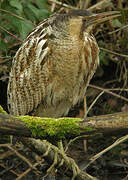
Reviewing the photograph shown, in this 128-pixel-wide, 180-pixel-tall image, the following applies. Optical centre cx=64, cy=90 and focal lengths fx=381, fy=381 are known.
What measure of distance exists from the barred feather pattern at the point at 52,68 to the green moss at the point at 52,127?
2.02 ft

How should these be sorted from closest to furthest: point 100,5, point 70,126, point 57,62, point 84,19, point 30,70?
1. point 70,126
2. point 84,19
3. point 57,62
4. point 30,70
5. point 100,5

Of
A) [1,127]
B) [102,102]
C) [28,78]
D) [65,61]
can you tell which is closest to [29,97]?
[28,78]

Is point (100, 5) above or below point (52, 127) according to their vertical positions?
above

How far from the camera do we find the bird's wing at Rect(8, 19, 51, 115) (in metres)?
2.38

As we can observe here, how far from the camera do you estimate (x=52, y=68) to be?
238 centimetres

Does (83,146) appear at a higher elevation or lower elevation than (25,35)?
lower

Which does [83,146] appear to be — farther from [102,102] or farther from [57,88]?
[57,88]

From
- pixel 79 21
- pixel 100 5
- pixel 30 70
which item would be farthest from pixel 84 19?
pixel 100 5

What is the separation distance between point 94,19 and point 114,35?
1344 millimetres

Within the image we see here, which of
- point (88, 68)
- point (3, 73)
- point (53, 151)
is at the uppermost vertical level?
point (88, 68)

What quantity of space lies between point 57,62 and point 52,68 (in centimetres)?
6

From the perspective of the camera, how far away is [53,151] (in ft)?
7.86

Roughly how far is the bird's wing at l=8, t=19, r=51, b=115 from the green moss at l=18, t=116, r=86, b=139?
26.0 inches

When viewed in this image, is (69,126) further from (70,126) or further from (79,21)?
(79,21)
